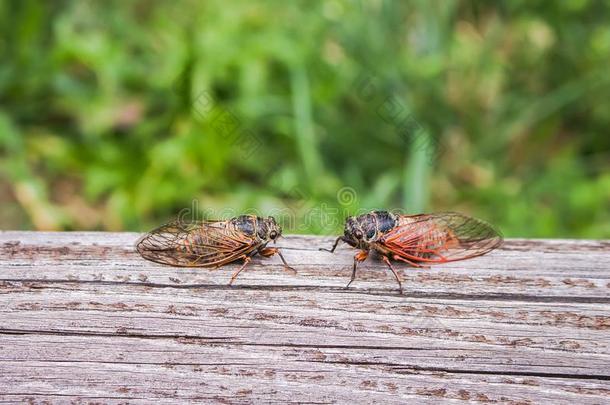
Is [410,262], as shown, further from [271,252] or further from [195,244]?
[195,244]

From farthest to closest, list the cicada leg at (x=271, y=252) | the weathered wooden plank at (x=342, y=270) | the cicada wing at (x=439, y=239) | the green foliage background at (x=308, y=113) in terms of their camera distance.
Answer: the green foliage background at (x=308, y=113)
the cicada wing at (x=439, y=239)
the cicada leg at (x=271, y=252)
the weathered wooden plank at (x=342, y=270)

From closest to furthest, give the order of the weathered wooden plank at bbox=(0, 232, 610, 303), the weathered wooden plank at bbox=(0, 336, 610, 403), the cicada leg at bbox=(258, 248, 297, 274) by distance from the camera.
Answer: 1. the weathered wooden plank at bbox=(0, 336, 610, 403)
2. the weathered wooden plank at bbox=(0, 232, 610, 303)
3. the cicada leg at bbox=(258, 248, 297, 274)

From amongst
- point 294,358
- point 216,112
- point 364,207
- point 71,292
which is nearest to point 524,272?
point 294,358

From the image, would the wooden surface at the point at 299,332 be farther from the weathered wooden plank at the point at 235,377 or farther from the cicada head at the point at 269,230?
the cicada head at the point at 269,230

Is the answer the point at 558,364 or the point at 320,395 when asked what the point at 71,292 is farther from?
the point at 558,364

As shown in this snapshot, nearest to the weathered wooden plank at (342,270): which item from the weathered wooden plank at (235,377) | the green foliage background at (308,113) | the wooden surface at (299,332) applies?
the wooden surface at (299,332)

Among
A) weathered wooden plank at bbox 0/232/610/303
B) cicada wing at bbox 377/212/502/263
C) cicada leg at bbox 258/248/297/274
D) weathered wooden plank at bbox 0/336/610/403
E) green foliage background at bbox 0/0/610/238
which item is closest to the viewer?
weathered wooden plank at bbox 0/336/610/403

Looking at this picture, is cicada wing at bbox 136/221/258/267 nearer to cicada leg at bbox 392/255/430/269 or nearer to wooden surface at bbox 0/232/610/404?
wooden surface at bbox 0/232/610/404

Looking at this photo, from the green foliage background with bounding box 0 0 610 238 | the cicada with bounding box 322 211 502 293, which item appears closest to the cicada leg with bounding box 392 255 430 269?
the cicada with bounding box 322 211 502 293
